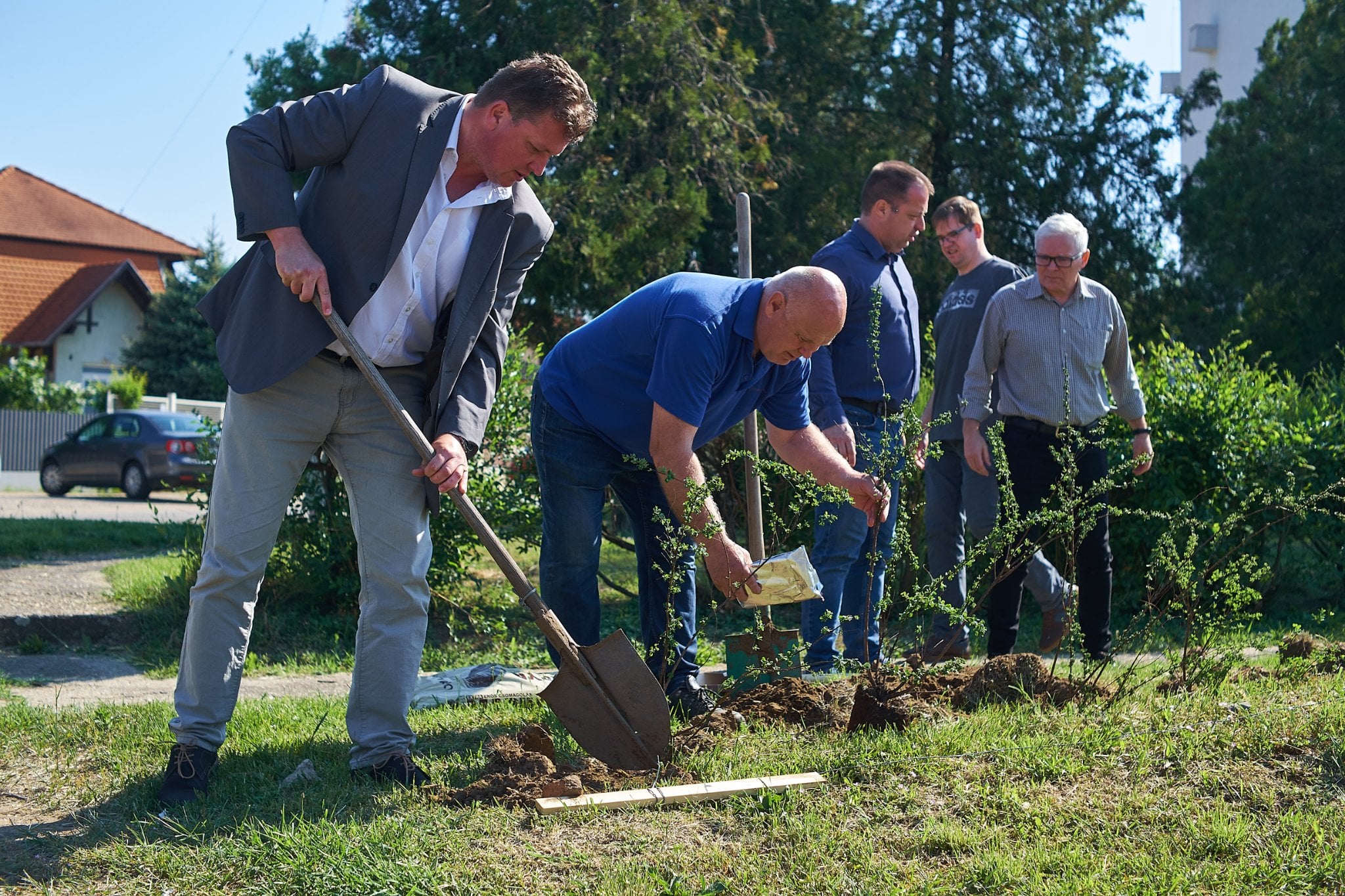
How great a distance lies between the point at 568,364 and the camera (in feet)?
13.0

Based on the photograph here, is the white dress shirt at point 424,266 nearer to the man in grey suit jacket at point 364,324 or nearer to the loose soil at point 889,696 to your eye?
the man in grey suit jacket at point 364,324

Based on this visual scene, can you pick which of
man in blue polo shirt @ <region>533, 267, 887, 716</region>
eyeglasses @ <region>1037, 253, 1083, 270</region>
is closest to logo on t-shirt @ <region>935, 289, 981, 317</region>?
eyeglasses @ <region>1037, 253, 1083, 270</region>

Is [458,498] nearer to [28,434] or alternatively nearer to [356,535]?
[356,535]

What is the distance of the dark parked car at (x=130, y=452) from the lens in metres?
18.5

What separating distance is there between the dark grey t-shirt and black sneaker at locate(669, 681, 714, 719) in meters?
2.25

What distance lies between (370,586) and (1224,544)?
5.53 m

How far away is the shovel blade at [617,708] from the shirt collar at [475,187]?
1287 millimetres

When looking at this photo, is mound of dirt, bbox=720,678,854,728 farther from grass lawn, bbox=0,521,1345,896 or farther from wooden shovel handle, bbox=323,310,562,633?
wooden shovel handle, bbox=323,310,562,633

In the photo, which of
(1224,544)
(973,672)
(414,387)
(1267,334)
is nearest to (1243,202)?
(1267,334)

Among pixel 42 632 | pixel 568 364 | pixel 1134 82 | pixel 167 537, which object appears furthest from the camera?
pixel 1134 82

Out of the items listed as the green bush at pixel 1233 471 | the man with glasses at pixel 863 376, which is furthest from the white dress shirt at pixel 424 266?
the green bush at pixel 1233 471

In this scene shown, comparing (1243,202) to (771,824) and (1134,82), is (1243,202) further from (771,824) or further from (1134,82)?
(771,824)

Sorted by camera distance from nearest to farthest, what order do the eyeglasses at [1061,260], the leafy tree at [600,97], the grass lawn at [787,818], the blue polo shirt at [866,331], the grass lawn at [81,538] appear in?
the grass lawn at [787,818] < the blue polo shirt at [866,331] < the eyeglasses at [1061,260] < the grass lawn at [81,538] < the leafy tree at [600,97]

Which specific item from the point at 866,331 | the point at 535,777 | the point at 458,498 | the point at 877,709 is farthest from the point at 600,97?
the point at 535,777
